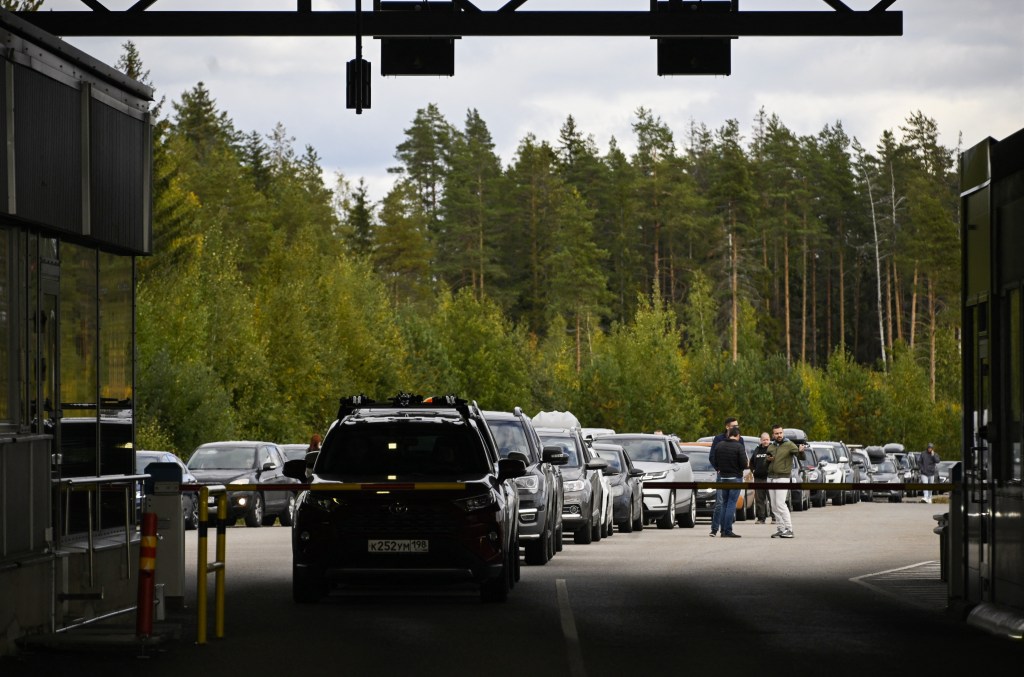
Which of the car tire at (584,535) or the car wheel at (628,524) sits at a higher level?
the car tire at (584,535)

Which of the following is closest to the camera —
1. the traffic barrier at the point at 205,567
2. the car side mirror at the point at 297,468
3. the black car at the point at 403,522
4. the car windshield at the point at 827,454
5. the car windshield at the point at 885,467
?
the traffic barrier at the point at 205,567

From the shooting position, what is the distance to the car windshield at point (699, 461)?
46438 mm

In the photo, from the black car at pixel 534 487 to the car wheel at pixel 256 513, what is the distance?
1144 centimetres

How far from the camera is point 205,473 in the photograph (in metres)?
38.9

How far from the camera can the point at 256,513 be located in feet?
130

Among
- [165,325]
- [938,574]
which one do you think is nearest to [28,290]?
[938,574]

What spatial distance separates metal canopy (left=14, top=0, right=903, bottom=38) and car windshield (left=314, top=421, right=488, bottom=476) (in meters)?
3.76

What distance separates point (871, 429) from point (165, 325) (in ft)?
194

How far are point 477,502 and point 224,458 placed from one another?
22.5 metres

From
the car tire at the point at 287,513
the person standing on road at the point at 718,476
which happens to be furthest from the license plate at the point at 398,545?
the car tire at the point at 287,513

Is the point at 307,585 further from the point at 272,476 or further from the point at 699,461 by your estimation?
the point at 699,461

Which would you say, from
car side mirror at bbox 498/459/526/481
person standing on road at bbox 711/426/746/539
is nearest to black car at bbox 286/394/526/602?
car side mirror at bbox 498/459/526/481

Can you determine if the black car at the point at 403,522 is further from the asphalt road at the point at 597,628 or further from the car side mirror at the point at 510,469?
the asphalt road at the point at 597,628

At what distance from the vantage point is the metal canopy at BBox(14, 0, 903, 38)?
1772cm
